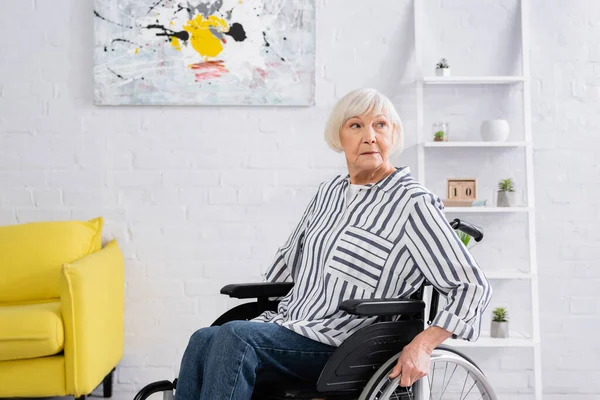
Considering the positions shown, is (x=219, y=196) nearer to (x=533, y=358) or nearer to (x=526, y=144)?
(x=526, y=144)

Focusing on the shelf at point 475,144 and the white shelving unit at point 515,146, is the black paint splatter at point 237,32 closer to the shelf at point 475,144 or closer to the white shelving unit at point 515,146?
the white shelving unit at point 515,146

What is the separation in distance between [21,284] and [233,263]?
91 cm

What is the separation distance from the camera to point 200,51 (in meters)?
3.04

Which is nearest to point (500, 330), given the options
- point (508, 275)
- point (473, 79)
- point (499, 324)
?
point (499, 324)

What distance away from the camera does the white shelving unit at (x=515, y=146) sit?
288 centimetres

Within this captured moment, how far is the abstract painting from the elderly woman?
1.17 m

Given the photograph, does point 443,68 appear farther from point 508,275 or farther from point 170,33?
point 170,33

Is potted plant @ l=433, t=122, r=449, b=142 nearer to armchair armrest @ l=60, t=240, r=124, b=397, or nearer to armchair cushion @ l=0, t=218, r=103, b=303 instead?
armchair armrest @ l=60, t=240, r=124, b=397

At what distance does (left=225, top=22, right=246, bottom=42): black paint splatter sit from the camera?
3.04 meters

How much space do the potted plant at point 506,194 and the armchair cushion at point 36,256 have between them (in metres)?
1.83

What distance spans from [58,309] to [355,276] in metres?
1.28

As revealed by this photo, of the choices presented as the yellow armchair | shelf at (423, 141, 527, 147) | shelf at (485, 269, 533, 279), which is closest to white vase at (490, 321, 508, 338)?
shelf at (485, 269, 533, 279)

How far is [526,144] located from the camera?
9.54 ft

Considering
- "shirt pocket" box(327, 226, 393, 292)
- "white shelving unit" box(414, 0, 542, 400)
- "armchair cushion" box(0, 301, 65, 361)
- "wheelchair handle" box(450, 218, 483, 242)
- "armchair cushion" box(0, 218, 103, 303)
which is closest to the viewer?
"shirt pocket" box(327, 226, 393, 292)
